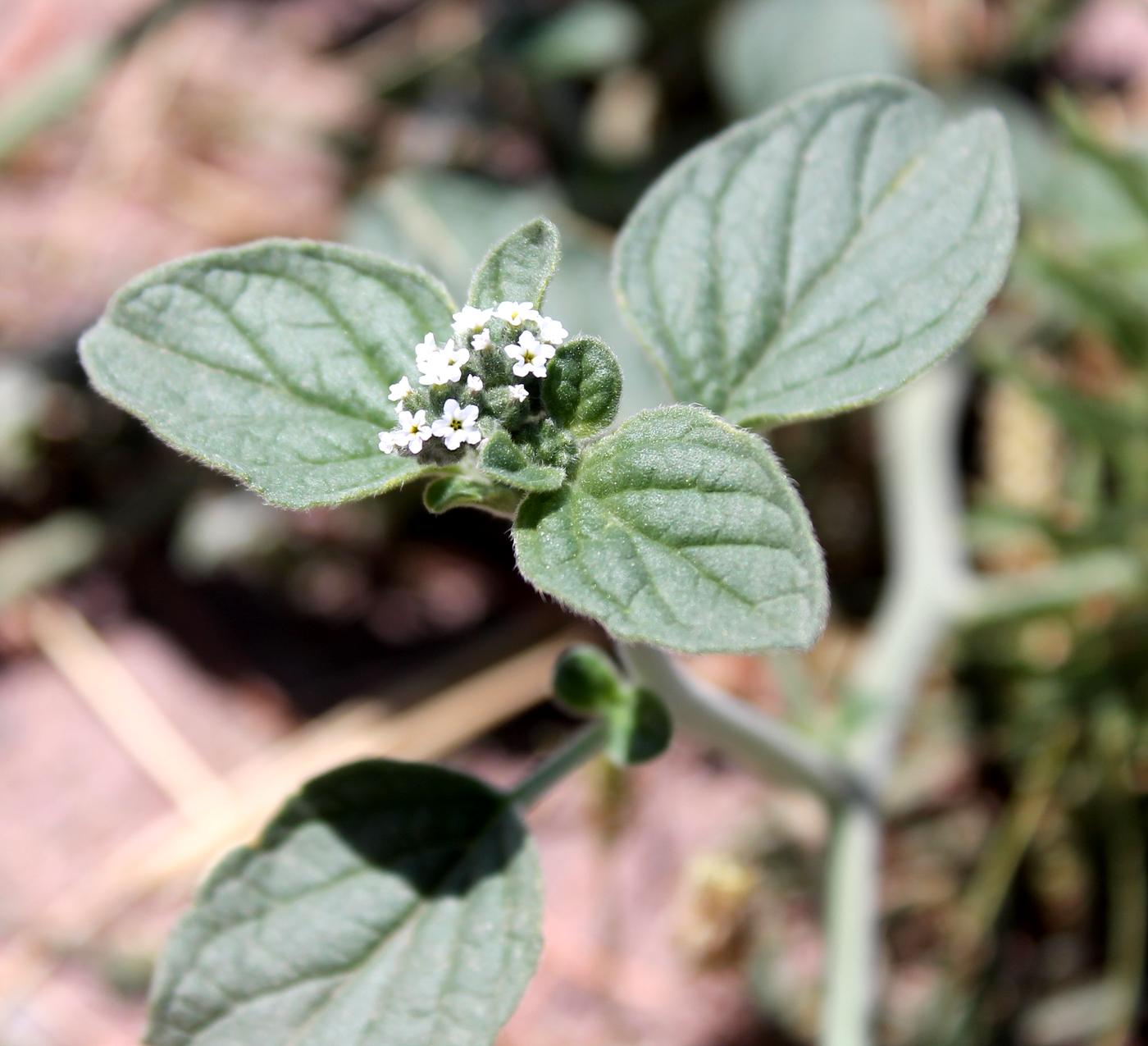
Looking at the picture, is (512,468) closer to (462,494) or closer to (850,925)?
(462,494)

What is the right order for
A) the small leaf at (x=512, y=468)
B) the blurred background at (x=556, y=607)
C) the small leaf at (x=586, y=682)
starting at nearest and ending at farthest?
the small leaf at (x=512, y=468) → the small leaf at (x=586, y=682) → the blurred background at (x=556, y=607)

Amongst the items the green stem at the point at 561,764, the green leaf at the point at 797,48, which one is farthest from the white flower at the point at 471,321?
the green leaf at the point at 797,48

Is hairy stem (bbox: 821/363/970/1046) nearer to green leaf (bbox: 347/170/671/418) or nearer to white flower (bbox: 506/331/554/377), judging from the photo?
green leaf (bbox: 347/170/671/418)

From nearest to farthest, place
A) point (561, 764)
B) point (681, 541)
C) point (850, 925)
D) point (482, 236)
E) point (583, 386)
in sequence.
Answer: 1. point (681, 541)
2. point (583, 386)
3. point (561, 764)
4. point (850, 925)
5. point (482, 236)

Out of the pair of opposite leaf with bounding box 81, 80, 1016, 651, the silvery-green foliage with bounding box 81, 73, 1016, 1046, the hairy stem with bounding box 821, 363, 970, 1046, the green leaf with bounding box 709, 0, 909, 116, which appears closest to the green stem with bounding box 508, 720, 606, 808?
the silvery-green foliage with bounding box 81, 73, 1016, 1046

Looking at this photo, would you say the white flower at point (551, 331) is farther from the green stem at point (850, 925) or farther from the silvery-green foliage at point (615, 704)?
the green stem at point (850, 925)

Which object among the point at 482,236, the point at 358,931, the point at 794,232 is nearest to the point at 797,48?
the point at 482,236
